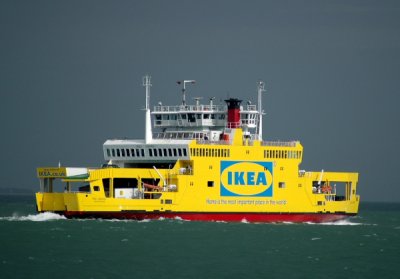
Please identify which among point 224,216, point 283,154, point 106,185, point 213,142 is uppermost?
point 213,142

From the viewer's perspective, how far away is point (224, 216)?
59344 millimetres

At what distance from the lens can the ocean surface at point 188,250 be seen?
4122 cm

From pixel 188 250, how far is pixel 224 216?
12.8 m

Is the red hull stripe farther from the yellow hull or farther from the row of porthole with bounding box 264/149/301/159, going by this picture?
the row of porthole with bounding box 264/149/301/159

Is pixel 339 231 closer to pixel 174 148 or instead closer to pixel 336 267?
pixel 174 148

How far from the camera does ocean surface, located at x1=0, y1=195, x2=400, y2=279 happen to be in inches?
1623

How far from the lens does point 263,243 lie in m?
50.3

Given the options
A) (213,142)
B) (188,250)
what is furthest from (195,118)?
(188,250)

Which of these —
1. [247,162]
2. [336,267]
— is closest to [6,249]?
[336,267]

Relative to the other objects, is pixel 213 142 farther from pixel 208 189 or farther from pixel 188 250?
pixel 188 250

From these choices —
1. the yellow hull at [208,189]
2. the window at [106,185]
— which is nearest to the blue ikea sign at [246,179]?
the yellow hull at [208,189]

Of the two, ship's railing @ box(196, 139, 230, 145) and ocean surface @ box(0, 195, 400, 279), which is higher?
ship's railing @ box(196, 139, 230, 145)

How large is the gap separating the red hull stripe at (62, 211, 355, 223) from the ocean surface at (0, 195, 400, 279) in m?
0.40

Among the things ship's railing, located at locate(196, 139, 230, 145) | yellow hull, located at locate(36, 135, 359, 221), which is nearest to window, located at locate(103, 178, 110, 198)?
yellow hull, located at locate(36, 135, 359, 221)
